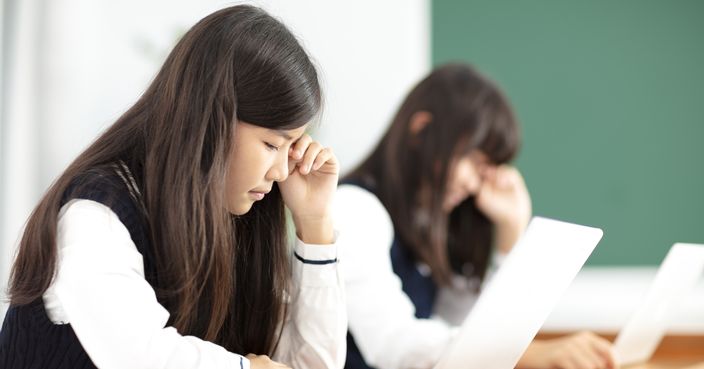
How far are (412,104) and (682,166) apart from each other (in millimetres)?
1431

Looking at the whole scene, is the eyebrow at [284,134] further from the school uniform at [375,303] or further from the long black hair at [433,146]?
the long black hair at [433,146]

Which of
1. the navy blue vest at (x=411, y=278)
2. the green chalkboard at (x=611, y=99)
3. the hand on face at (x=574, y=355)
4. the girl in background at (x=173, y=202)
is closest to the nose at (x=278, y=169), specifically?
the girl in background at (x=173, y=202)

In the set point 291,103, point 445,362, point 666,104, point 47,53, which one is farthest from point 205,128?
point 666,104

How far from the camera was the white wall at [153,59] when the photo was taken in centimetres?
258

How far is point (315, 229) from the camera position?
3.76ft

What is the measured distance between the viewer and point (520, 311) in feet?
3.35

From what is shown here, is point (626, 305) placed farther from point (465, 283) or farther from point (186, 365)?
point (186, 365)

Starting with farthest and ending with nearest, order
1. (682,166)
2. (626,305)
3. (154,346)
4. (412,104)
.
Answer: (682,166), (626,305), (412,104), (154,346)

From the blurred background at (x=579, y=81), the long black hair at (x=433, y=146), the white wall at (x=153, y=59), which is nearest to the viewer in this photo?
the long black hair at (x=433, y=146)

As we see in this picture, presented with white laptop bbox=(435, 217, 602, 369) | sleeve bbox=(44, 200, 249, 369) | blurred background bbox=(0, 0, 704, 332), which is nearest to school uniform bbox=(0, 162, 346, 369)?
sleeve bbox=(44, 200, 249, 369)

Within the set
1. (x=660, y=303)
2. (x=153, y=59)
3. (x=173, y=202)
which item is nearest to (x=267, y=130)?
(x=173, y=202)

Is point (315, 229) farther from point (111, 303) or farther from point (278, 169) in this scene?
point (111, 303)

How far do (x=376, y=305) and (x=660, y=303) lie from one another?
511mm

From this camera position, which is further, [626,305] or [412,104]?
[626,305]
